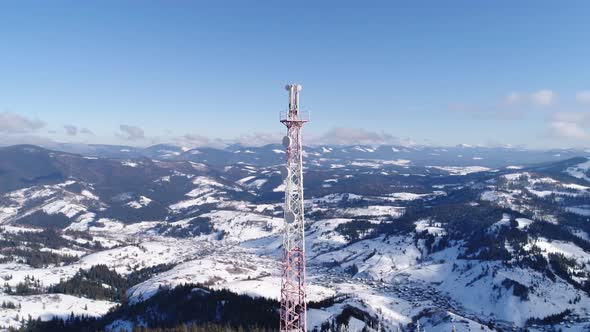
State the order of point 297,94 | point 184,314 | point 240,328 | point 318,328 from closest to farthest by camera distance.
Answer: point 297,94 < point 240,328 < point 318,328 < point 184,314

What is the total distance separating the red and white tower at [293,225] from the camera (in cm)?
6338

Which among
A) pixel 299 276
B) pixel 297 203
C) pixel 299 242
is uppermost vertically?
pixel 297 203

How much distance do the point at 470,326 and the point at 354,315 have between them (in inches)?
1944

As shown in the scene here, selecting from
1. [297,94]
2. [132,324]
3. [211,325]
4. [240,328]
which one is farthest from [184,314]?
[297,94]

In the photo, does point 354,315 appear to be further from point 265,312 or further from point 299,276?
point 299,276

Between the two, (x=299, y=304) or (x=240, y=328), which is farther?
(x=240, y=328)

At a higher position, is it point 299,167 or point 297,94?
point 297,94

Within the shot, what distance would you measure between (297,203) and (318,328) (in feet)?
421

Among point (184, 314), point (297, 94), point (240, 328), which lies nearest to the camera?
point (297, 94)

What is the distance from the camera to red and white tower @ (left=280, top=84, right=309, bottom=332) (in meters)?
63.4

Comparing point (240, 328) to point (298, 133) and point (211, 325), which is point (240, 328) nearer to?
point (211, 325)

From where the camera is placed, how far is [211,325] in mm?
164750

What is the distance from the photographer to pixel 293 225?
66000 millimetres

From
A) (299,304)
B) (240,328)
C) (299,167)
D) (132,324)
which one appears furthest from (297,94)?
(132,324)
